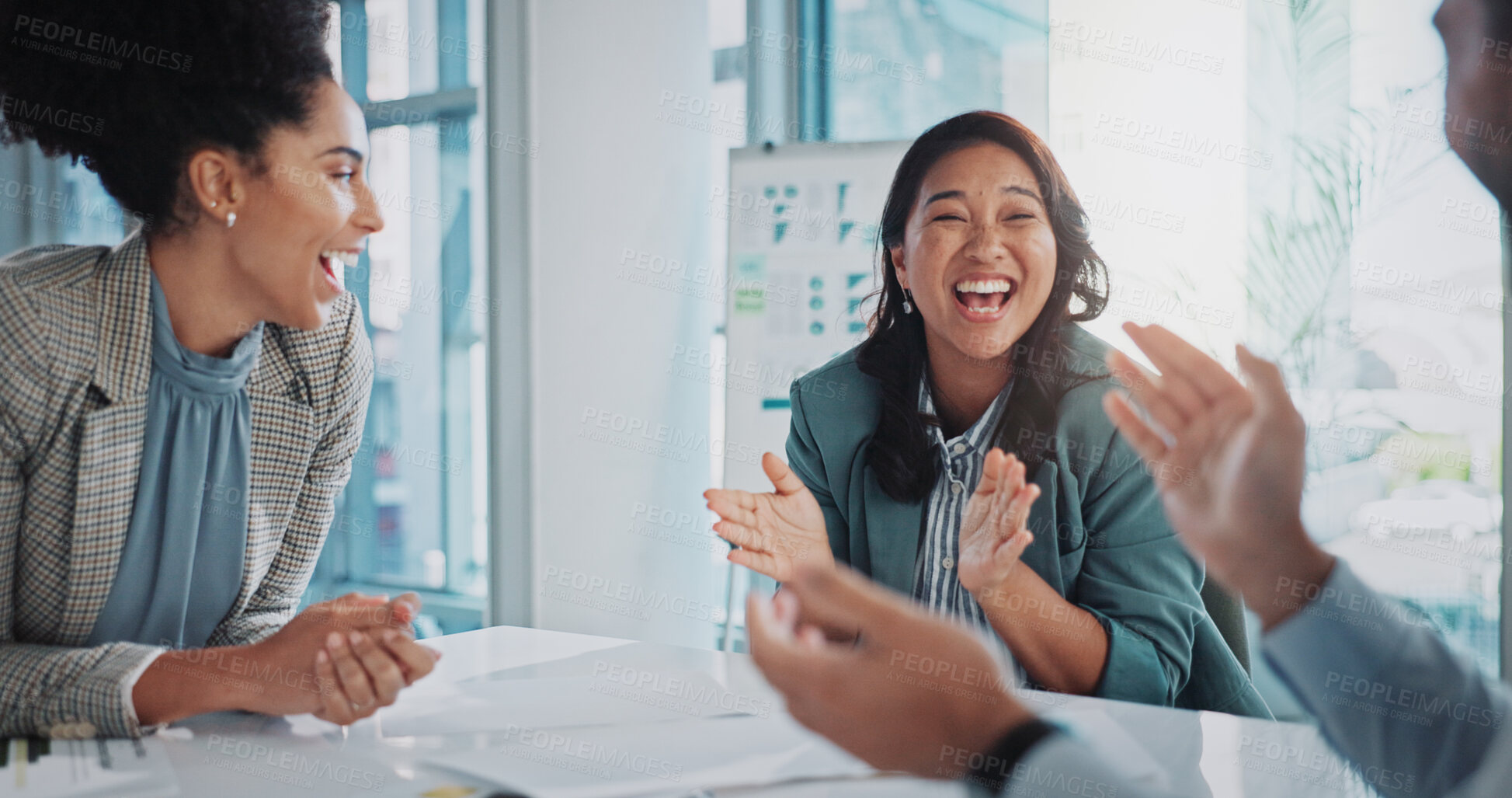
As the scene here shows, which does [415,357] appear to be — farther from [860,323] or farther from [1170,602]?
[1170,602]

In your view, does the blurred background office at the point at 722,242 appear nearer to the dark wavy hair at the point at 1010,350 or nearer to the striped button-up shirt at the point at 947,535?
the dark wavy hair at the point at 1010,350

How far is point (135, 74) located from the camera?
78 centimetres

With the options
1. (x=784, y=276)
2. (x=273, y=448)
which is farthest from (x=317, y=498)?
(x=784, y=276)

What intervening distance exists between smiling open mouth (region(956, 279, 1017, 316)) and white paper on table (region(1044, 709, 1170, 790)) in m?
0.56

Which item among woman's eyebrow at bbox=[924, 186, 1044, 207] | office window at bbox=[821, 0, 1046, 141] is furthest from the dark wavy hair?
office window at bbox=[821, 0, 1046, 141]

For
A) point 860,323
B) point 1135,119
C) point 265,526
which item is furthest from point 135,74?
point 1135,119

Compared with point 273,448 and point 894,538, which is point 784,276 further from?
point 273,448

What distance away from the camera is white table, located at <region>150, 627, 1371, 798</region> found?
0.49 m

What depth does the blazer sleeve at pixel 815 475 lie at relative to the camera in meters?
1.02

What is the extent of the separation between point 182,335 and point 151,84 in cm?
21

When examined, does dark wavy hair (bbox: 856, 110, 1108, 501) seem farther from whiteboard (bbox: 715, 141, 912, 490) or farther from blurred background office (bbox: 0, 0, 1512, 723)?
whiteboard (bbox: 715, 141, 912, 490)

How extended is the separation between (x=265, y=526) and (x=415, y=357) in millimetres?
1604

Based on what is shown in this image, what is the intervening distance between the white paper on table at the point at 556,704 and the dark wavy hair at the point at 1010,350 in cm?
39

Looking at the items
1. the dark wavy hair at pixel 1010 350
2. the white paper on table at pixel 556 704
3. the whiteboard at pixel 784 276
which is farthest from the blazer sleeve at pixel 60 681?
the whiteboard at pixel 784 276
